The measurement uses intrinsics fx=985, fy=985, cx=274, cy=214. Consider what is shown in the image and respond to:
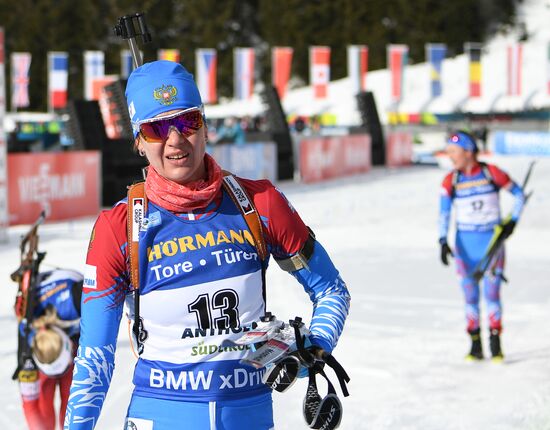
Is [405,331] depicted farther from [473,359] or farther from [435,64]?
[435,64]

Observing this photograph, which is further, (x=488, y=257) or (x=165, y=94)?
(x=488, y=257)

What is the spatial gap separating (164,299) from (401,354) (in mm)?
6319

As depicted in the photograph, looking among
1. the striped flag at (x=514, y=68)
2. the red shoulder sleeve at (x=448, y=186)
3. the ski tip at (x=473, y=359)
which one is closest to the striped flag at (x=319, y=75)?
the striped flag at (x=514, y=68)

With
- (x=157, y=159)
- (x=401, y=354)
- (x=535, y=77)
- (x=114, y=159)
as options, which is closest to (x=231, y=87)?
(x=535, y=77)

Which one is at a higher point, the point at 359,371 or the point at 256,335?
the point at 256,335

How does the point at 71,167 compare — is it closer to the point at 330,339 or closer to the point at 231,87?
the point at 330,339

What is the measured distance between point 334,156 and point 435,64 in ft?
55.2

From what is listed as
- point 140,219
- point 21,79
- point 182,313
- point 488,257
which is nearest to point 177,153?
point 140,219

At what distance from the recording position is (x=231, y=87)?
77750 millimetres

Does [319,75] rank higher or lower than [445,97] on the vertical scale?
higher

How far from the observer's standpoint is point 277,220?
9.73 ft

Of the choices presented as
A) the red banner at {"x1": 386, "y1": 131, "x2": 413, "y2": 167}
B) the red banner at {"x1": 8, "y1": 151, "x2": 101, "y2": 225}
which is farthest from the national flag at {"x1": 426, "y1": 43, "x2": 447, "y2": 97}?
the red banner at {"x1": 8, "y1": 151, "x2": 101, "y2": 225}

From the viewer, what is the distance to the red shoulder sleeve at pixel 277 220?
9.71 feet

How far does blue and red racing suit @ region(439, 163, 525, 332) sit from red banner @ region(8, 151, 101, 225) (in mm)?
8774
